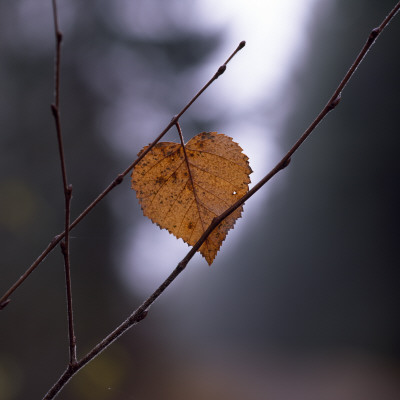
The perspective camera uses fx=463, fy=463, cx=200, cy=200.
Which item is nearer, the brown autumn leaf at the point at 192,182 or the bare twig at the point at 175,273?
the bare twig at the point at 175,273

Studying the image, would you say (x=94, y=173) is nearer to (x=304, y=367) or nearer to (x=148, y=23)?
(x=148, y=23)

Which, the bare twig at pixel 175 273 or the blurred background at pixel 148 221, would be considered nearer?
the bare twig at pixel 175 273

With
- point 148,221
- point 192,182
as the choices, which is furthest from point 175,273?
point 148,221

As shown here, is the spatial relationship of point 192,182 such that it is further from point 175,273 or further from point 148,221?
point 148,221

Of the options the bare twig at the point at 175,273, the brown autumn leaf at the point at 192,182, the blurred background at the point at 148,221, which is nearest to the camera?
the bare twig at the point at 175,273

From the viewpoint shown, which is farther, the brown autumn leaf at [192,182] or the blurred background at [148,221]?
the blurred background at [148,221]

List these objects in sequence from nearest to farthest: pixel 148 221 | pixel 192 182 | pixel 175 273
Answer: pixel 175 273 < pixel 192 182 < pixel 148 221

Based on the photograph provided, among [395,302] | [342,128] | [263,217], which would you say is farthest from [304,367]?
[263,217]

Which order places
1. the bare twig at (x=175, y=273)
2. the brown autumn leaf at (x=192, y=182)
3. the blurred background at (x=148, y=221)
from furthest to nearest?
the blurred background at (x=148, y=221) < the brown autumn leaf at (x=192, y=182) < the bare twig at (x=175, y=273)
